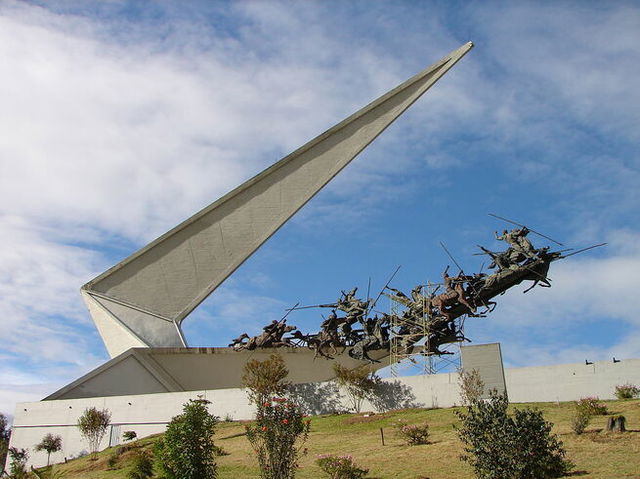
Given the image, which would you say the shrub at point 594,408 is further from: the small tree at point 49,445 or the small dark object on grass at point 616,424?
the small tree at point 49,445

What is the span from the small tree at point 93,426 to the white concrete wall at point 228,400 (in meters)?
0.53

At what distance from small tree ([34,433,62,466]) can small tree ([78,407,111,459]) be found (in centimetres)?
122

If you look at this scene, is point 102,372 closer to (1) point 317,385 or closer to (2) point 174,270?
(2) point 174,270

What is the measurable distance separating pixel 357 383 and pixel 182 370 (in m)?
8.10

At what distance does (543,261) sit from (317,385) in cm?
751

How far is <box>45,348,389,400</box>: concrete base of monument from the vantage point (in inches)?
848

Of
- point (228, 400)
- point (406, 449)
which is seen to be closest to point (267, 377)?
point (228, 400)

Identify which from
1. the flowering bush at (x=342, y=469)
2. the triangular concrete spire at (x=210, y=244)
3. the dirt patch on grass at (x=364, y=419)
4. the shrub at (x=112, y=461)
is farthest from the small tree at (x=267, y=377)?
the triangular concrete spire at (x=210, y=244)

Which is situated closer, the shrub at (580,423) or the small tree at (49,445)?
the shrub at (580,423)

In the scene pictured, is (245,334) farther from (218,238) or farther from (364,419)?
(364,419)

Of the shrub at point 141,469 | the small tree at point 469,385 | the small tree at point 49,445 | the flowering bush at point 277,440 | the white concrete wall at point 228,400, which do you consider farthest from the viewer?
the small tree at point 49,445

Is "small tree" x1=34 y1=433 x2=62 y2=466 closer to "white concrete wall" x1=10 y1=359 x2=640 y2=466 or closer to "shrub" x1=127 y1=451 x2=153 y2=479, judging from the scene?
"white concrete wall" x1=10 y1=359 x2=640 y2=466

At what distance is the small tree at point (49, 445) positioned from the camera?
64.2 ft

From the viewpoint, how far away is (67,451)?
20000 millimetres
